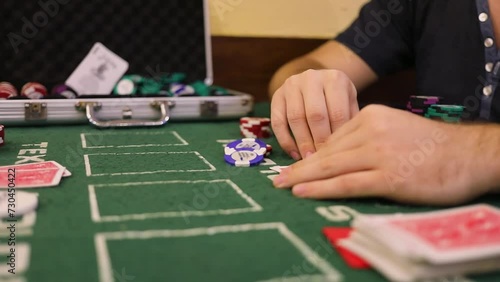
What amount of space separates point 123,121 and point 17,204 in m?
0.63

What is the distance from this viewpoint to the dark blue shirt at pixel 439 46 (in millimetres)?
1116

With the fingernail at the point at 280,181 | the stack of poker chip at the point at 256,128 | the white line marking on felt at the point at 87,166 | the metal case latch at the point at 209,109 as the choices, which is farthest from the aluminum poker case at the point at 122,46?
the fingernail at the point at 280,181

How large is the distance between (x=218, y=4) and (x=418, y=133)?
43.8 inches

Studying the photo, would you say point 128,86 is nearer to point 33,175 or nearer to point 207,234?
point 33,175

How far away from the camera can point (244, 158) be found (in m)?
0.83

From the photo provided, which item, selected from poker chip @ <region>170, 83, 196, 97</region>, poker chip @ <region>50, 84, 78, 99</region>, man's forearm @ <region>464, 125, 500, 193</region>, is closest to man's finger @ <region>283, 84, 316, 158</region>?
man's forearm @ <region>464, 125, 500, 193</region>

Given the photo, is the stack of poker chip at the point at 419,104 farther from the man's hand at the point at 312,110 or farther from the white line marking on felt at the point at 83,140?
the white line marking on felt at the point at 83,140

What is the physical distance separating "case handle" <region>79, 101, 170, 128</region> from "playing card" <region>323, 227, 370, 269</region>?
2.37ft

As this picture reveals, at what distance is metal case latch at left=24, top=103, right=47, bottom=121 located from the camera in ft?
3.74

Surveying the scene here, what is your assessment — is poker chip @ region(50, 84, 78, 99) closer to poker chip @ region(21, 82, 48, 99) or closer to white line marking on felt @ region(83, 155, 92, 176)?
poker chip @ region(21, 82, 48, 99)

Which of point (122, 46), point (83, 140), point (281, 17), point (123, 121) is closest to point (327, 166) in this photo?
point (83, 140)

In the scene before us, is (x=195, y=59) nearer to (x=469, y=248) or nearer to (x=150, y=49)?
(x=150, y=49)

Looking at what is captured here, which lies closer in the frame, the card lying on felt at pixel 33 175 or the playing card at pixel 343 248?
the playing card at pixel 343 248

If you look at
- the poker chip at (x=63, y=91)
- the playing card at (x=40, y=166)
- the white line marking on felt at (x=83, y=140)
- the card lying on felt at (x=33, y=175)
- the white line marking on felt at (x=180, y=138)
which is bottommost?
the white line marking on felt at (x=180, y=138)
